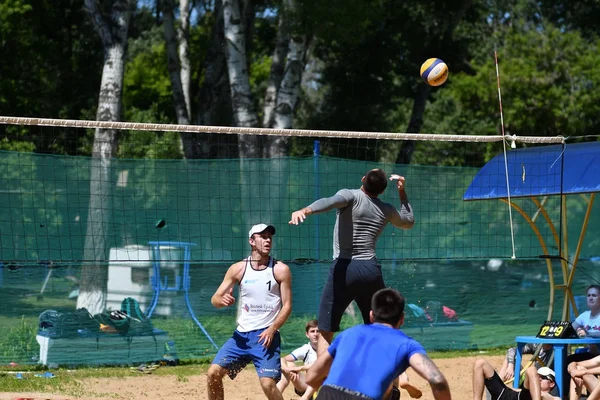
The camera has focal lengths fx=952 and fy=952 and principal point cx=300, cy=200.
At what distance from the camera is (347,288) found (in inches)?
280

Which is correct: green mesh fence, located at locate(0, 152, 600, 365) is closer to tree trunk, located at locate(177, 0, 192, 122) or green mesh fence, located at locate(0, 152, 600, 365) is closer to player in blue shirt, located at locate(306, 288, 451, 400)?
player in blue shirt, located at locate(306, 288, 451, 400)

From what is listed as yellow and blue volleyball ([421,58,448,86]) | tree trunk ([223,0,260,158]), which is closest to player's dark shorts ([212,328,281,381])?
yellow and blue volleyball ([421,58,448,86])

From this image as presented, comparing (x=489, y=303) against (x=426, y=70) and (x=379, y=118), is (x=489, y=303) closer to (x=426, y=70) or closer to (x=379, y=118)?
(x=426, y=70)

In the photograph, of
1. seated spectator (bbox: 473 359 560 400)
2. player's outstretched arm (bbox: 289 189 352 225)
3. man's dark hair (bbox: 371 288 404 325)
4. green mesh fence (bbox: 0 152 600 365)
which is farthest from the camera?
green mesh fence (bbox: 0 152 600 365)

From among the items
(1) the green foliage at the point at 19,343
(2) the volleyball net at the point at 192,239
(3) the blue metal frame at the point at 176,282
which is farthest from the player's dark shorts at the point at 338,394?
(1) the green foliage at the point at 19,343

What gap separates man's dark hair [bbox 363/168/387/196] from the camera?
23.6 ft

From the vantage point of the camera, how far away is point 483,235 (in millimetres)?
12430

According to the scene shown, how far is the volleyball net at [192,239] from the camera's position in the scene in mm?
10711

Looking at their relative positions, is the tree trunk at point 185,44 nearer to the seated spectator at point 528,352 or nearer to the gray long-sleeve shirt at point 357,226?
the seated spectator at point 528,352

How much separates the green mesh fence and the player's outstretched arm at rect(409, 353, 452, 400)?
554 cm

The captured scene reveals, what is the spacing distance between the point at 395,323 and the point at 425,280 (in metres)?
7.79

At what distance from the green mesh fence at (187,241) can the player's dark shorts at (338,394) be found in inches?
219

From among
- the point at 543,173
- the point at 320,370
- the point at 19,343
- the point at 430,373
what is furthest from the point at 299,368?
the point at 430,373

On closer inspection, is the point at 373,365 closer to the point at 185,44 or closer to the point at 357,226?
the point at 357,226
